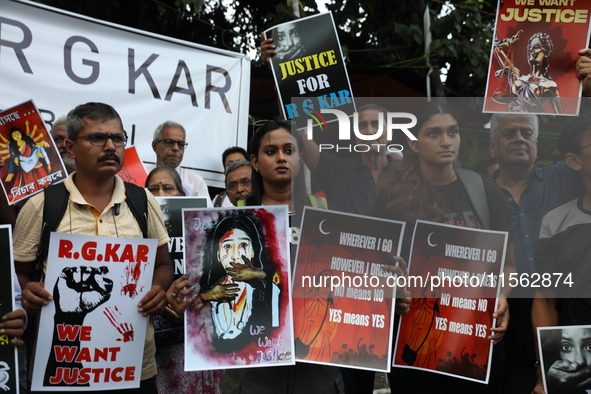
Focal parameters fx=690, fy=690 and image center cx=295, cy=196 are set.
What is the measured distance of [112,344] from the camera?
10.00 ft

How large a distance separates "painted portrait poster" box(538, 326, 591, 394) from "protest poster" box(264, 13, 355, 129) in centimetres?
182

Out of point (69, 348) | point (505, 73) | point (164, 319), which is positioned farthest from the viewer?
point (164, 319)

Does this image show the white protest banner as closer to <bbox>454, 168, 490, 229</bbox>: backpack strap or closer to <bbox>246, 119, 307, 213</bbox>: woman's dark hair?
<bbox>246, 119, 307, 213</bbox>: woman's dark hair

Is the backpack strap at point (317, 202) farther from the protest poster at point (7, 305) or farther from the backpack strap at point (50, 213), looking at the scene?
the protest poster at point (7, 305)

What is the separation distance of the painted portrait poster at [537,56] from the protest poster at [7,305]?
242cm

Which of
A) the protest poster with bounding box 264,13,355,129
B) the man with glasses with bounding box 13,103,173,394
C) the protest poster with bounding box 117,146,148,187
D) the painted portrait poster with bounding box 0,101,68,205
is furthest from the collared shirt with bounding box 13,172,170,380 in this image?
the protest poster with bounding box 117,146,148,187

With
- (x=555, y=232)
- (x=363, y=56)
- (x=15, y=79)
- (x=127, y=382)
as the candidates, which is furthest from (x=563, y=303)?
(x=363, y=56)

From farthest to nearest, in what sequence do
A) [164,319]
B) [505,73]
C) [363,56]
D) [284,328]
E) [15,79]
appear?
[363,56]
[15,79]
[164,319]
[505,73]
[284,328]

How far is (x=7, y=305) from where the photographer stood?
9.73ft

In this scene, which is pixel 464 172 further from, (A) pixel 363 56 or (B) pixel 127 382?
(A) pixel 363 56

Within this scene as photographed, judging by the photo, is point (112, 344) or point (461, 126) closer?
point (112, 344)

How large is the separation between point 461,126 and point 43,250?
208cm

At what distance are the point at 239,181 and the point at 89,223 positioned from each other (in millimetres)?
1941

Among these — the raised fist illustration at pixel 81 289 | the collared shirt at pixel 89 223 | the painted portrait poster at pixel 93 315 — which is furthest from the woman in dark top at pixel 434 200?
the raised fist illustration at pixel 81 289
